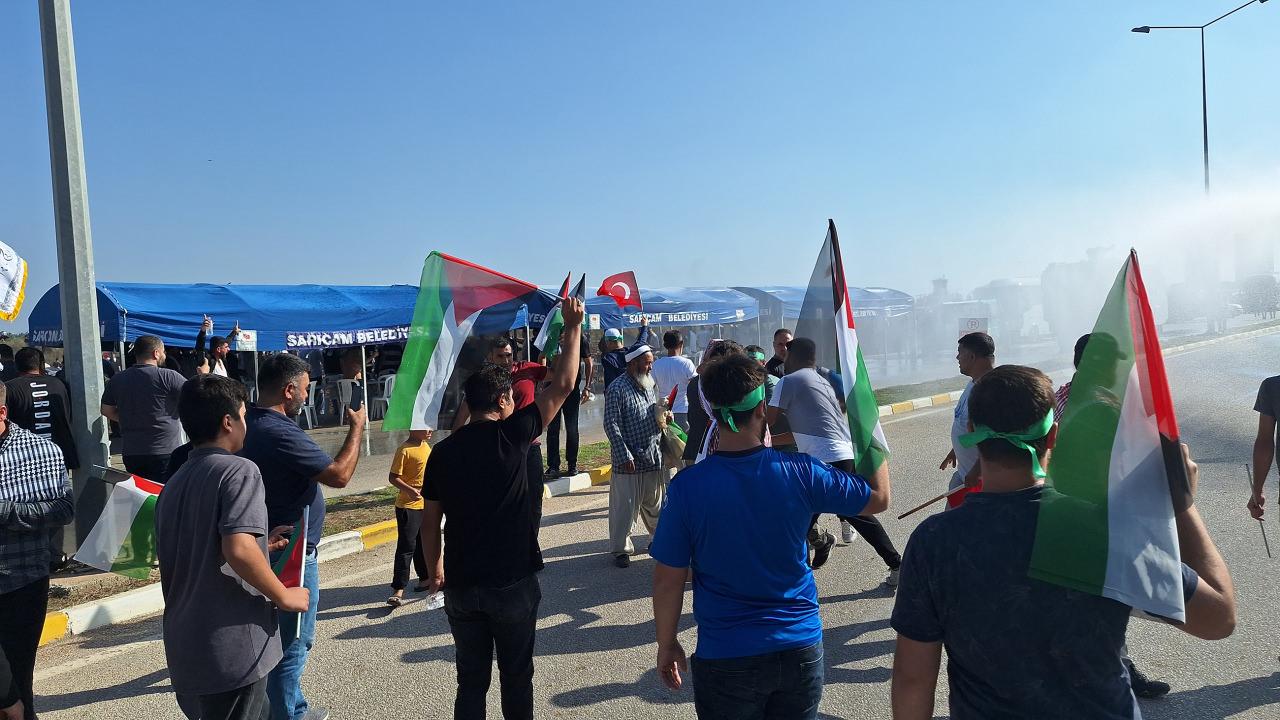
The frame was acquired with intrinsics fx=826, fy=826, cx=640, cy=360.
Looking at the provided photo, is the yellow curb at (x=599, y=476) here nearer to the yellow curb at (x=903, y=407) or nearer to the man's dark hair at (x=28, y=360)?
the man's dark hair at (x=28, y=360)

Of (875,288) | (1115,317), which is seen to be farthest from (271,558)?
(875,288)

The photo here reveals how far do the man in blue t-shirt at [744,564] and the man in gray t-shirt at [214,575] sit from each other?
54.6 inches

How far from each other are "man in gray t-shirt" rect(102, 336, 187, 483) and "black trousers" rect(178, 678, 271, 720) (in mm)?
4604

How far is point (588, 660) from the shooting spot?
16.0 feet

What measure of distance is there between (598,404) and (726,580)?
17573 mm

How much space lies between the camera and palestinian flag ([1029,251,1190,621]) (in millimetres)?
1750

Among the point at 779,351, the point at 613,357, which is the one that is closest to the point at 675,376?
the point at 779,351

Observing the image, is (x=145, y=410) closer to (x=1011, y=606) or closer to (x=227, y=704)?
(x=227, y=704)

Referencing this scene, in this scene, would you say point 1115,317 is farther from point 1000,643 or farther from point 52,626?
point 52,626

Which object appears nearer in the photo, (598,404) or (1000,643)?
(1000,643)

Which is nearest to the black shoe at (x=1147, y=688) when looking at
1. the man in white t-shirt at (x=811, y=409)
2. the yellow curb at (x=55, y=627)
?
the man in white t-shirt at (x=811, y=409)

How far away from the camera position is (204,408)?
9.62 feet

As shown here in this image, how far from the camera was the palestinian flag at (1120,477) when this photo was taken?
1.75m

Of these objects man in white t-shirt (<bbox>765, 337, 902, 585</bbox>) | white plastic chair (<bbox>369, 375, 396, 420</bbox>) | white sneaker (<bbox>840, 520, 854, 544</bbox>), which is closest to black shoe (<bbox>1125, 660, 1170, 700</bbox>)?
man in white t-shirt (<bbox>765, 337, 902, 585</bbox>)
